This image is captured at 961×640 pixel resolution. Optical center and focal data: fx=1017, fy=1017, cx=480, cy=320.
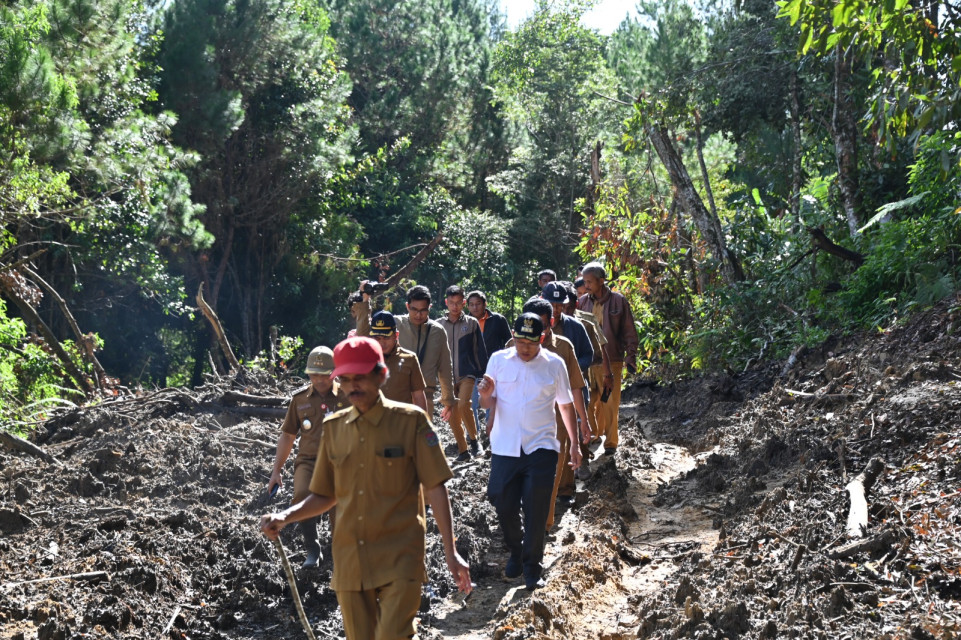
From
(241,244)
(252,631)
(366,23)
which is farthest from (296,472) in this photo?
(366,23)

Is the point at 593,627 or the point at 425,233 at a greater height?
the point at 425,233

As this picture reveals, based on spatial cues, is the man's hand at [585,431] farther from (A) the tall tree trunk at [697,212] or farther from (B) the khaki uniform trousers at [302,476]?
(A) the tall tree trunk at [697,212]

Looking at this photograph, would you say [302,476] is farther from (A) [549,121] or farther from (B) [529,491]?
(A) [549,121]

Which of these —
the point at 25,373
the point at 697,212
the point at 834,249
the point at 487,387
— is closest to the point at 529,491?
the point at 487,387

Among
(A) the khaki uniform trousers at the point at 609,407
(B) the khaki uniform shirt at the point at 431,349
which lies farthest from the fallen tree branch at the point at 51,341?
(A) the khaki uniform trousers at the point at 609,407

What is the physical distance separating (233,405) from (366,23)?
95.5 ft

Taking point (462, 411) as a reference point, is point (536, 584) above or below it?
below

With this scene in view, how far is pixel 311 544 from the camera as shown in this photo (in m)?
7.89

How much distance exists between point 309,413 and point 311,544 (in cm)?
107

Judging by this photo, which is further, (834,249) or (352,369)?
(834,249)

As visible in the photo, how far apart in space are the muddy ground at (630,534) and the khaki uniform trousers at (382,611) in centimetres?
173

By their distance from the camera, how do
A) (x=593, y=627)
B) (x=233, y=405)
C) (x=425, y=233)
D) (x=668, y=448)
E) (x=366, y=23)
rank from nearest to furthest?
1. (x=593, y=627)
2. (x=668, y=448)
3. (x=233, y=405)
4. (x=425, y=233)
5. (x=366, y=23)

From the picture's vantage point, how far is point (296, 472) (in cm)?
777

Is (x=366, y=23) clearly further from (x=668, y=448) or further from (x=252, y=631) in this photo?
(x=252, y=631)
